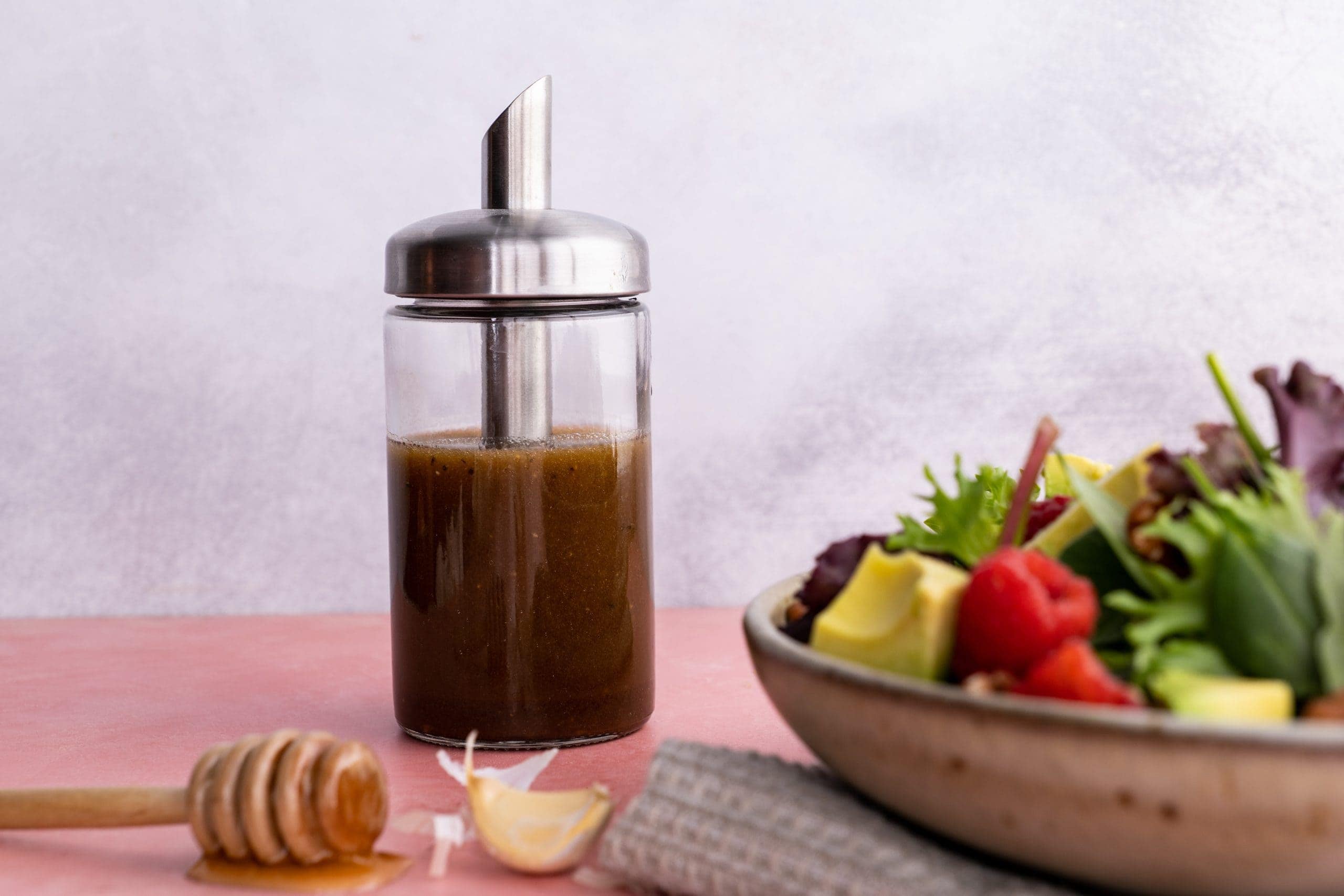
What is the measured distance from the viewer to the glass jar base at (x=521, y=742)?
881mm

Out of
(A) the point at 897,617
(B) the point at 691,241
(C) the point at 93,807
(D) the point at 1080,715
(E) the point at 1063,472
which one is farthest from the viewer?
(B) the point at 691,241

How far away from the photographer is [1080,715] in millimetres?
Result: 487

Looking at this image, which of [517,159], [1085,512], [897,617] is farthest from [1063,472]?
[517,159]

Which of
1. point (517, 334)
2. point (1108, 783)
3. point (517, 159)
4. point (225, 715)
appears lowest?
point (225, 715)

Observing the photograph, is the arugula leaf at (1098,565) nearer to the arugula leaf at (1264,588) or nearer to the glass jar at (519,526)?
the arugula leaf at (1264,588)

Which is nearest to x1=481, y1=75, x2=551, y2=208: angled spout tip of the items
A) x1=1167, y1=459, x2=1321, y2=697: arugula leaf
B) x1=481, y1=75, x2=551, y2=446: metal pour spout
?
x1=481, y1=75, x2=551, y2=446: metal pour spout

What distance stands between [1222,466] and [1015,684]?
7.0 inches

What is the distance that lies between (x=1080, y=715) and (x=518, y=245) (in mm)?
461

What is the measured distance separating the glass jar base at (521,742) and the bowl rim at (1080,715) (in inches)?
12.7

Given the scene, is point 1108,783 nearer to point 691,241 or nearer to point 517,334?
point 517,334

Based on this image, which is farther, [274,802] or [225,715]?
[225,715]

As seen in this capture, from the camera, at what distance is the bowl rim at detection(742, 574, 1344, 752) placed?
1.52 ft

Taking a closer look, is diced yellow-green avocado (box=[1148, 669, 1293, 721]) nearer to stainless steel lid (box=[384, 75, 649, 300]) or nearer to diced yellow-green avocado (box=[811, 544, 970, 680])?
diced yellow-green avocado (box=[811, 544, 970, 680])

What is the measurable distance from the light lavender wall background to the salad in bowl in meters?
0.73
